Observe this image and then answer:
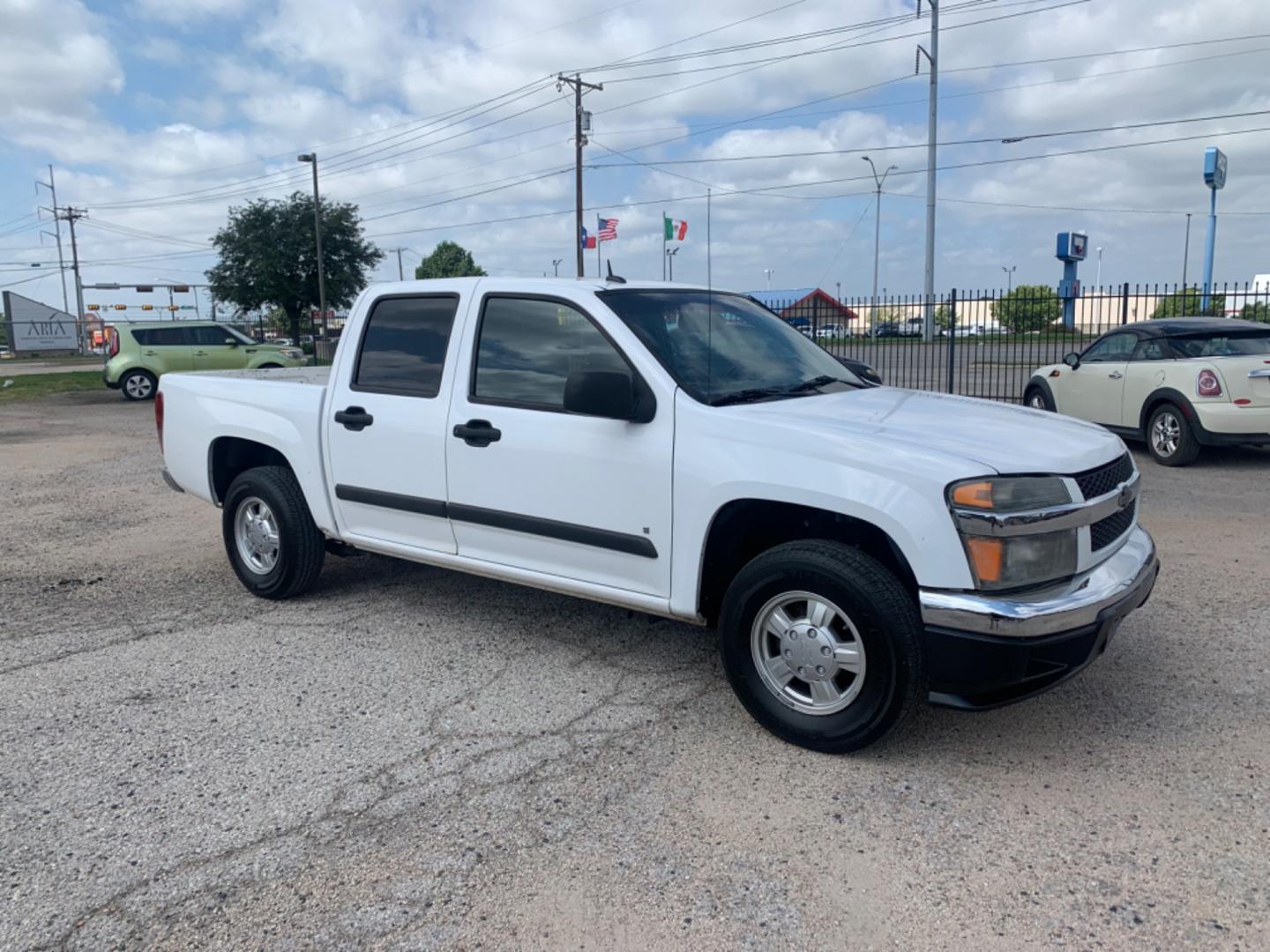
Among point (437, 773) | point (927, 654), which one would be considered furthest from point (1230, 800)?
point (437, 773)

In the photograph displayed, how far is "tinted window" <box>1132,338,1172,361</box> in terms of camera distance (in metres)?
10.2

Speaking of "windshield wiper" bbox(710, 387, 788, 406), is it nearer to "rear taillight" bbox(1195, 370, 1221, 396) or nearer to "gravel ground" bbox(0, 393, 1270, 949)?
"gravel ground" bbox(0, 393, 1270, 949)

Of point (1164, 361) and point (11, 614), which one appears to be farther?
point (1164, 361)

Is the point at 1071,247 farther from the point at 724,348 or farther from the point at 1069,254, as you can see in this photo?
the point at 724,348

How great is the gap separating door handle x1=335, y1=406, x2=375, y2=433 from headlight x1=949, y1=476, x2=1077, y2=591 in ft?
9.93

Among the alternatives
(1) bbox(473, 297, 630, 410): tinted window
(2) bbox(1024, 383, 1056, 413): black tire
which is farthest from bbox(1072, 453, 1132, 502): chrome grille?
(2) bbox(1024, 383, 1056, 413): black tire

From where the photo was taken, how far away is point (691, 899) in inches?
114

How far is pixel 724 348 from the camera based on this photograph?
462cm

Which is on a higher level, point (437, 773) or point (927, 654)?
point (927, 654)

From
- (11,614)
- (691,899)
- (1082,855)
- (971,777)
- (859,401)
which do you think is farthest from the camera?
(11,614)

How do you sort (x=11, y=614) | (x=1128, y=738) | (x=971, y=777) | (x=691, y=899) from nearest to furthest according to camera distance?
(x=691, y=899), (x=971, y=777), (x=1128, y=738), (x=11, y=614)

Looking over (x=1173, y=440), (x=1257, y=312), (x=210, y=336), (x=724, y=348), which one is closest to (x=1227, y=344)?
(x=1173, y=440)

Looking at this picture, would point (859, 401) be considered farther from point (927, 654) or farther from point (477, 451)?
point (477, 451)

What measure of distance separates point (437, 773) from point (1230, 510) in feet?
23.1
